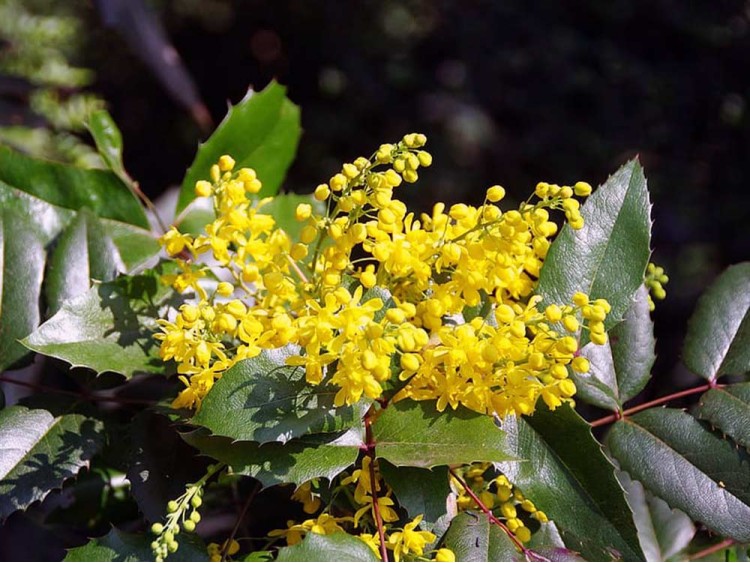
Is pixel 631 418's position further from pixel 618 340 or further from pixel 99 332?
pixel 99 332

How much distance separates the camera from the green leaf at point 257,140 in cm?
110

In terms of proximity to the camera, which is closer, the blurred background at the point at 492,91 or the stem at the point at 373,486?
the stem at the point at 373,486

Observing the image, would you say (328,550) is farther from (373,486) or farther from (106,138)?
(106,138)

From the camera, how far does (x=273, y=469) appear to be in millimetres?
713

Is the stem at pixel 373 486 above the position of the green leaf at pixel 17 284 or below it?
below

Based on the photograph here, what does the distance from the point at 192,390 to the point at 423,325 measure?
0.23m

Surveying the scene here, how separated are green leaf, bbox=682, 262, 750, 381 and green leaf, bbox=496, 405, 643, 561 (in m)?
0.26

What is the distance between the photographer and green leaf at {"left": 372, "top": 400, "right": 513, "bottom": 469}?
2.27 feet

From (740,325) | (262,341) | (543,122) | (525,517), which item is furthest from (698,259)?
(262,341)

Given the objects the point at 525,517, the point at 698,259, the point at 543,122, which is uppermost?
the point at 525,517

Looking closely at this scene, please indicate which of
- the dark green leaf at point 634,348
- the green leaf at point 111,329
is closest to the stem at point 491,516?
the dark green leaf at point 634,348

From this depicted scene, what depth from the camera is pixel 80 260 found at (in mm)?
966

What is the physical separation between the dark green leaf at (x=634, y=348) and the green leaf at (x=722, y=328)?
68 mm

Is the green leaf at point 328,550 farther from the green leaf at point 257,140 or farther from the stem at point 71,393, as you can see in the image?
the green leaf at point 257,140
